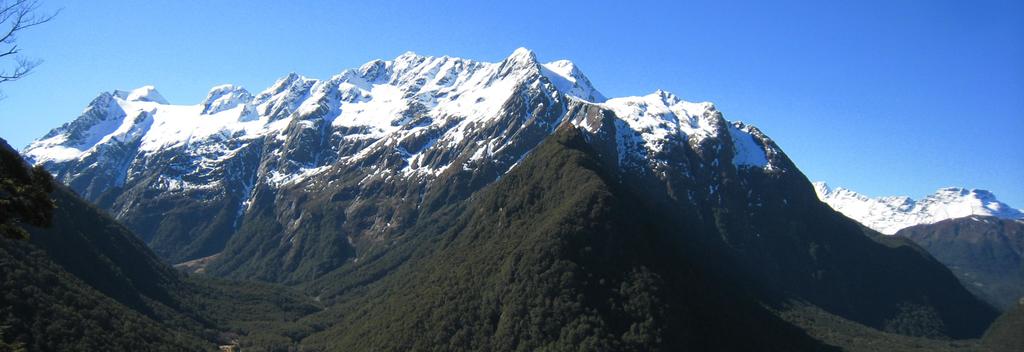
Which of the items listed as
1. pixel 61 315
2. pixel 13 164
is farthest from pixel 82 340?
pixel 13 164

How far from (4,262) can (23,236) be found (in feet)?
668

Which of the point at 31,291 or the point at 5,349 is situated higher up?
the point at 31,291

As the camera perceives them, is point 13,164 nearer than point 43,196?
No

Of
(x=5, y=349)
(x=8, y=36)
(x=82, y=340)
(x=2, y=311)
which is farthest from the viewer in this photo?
(x=82, y=340)

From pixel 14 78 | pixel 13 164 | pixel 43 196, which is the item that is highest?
pixel 14 78

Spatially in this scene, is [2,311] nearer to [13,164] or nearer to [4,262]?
[4,262]

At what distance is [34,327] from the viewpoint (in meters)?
187

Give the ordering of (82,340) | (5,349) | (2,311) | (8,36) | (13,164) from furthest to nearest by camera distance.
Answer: (82,340), (2,311), (13,164), (5,349), (8,36)

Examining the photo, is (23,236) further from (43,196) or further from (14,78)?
(14,78)

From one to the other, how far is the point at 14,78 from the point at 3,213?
805 centimetres

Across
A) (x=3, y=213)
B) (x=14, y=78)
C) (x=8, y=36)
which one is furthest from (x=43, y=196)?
(x=8, y=36)

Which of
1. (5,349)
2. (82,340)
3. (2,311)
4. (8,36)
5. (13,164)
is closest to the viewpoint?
(8,36)

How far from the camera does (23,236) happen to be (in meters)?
38.6

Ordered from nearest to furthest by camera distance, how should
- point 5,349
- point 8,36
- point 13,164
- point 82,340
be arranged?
point 8,36, point 5,349, point 13,164, point 82,340
